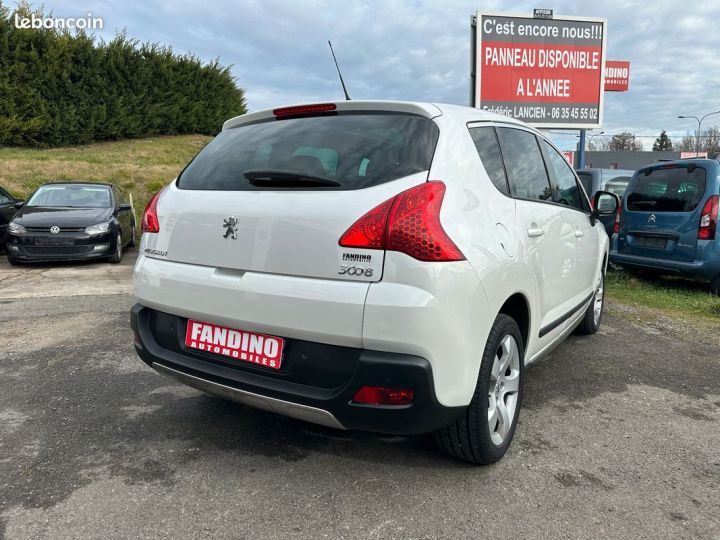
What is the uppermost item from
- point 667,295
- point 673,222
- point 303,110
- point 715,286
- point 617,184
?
point 303,110

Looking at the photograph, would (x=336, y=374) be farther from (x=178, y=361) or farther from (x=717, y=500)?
(x=717, y=500)

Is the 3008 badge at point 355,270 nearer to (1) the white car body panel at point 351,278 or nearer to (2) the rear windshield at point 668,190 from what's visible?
(1) the white car body panel at point 351,278

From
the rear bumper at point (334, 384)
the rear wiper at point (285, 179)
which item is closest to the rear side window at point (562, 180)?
the rear wiper at point (285, 179)

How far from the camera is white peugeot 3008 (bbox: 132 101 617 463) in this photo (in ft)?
6.66

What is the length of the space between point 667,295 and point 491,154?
5410mm

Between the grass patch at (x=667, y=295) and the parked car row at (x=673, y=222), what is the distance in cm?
29

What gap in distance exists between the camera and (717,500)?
235 cm

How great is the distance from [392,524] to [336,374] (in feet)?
2.09

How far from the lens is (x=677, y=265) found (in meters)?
6.72

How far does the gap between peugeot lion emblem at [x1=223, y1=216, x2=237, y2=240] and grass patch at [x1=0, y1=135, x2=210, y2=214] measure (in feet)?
45.0

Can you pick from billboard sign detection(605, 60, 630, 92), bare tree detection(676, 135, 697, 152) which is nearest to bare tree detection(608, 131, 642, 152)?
bare tree detection(676, 135, 697, 152)

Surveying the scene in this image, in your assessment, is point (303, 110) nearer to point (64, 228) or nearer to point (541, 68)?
point (64, 228)

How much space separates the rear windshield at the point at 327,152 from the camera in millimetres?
2217

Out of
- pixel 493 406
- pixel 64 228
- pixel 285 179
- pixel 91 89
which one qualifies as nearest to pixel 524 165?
pixel 493 406
